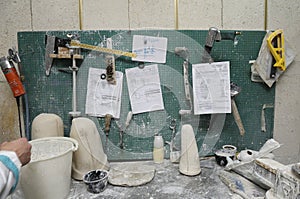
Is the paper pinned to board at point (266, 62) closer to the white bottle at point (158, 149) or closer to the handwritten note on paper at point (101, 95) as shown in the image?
the white bottle at point (158, 149)

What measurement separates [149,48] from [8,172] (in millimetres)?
905

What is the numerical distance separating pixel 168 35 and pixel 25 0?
80cm

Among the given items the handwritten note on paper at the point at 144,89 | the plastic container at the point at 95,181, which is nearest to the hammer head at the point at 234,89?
the handwritten note on paper at the point at 144,89

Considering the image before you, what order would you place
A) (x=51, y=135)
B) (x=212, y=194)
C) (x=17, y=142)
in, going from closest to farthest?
(x=17, y=142) → (x=212, y=194) → (x=51, y=135)

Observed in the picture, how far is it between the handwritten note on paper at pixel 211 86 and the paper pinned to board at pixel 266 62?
18cm

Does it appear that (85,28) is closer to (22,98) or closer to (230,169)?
(22,98)

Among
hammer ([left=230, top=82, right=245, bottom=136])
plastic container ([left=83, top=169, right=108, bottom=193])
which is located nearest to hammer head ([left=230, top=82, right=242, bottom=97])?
hammer ([left=230, top=82, right=245, bottom=136])

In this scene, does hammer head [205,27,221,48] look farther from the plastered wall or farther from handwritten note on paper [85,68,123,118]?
handwritten note on paper [85,68,123,118]

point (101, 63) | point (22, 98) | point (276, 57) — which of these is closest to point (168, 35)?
point (101, 63)

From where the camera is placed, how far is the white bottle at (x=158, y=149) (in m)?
1.31

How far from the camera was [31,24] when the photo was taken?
1.25 metres

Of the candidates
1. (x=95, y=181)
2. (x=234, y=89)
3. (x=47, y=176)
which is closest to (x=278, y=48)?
(x=234, y=89)

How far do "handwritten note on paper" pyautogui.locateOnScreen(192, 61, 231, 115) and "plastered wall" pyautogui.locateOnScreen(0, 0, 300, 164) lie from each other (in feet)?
0.77

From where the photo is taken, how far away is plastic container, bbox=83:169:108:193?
3.35 ft
